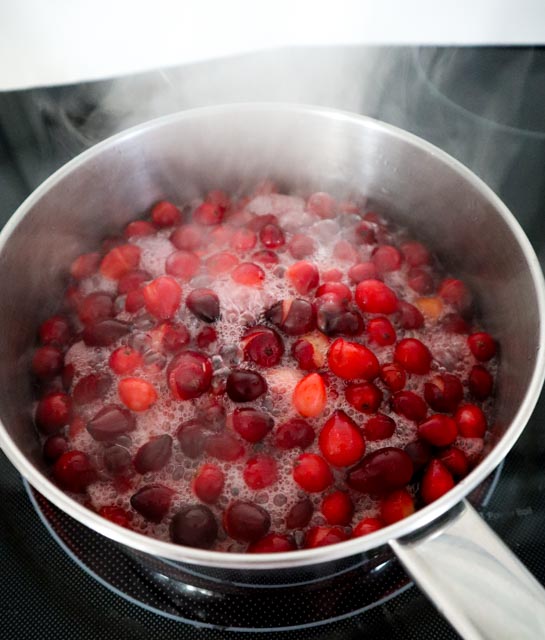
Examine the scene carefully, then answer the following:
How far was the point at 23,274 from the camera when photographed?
100cm

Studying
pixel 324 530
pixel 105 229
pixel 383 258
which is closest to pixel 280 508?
pixel 324 530

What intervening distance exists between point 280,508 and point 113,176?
0.63 m

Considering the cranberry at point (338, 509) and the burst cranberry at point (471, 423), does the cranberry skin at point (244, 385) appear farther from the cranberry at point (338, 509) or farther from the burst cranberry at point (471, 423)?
the burst cranberry at point (471, 423)

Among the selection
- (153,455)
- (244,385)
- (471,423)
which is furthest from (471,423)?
(153,455)

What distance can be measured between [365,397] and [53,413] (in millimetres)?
481

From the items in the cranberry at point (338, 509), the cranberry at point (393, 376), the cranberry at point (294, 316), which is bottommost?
the cranberry at point (338, 509)

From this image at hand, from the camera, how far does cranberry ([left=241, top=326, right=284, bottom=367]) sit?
100 cm

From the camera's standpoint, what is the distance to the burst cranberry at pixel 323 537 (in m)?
0.81

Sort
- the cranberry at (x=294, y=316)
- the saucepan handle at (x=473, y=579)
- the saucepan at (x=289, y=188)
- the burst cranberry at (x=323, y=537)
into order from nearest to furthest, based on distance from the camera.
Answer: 1. the saucepan handle at (x=473, y=579)
2. the saucepan at (x=289, y=188)
3. the burst cranberry at (x=323, y=537)
4. the cranberry at (x=294, y=316)

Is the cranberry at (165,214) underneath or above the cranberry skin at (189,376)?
above

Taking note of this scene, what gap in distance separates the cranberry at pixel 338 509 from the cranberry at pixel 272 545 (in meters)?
0.07

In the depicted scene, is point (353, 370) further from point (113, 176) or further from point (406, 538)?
point (113, 176)

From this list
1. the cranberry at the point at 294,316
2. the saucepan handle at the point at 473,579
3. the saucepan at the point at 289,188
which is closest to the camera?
the saucepan handle at the point at 473,579

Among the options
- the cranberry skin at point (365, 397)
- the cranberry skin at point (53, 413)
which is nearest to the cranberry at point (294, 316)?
the cranberry skin at point (365, 397)
